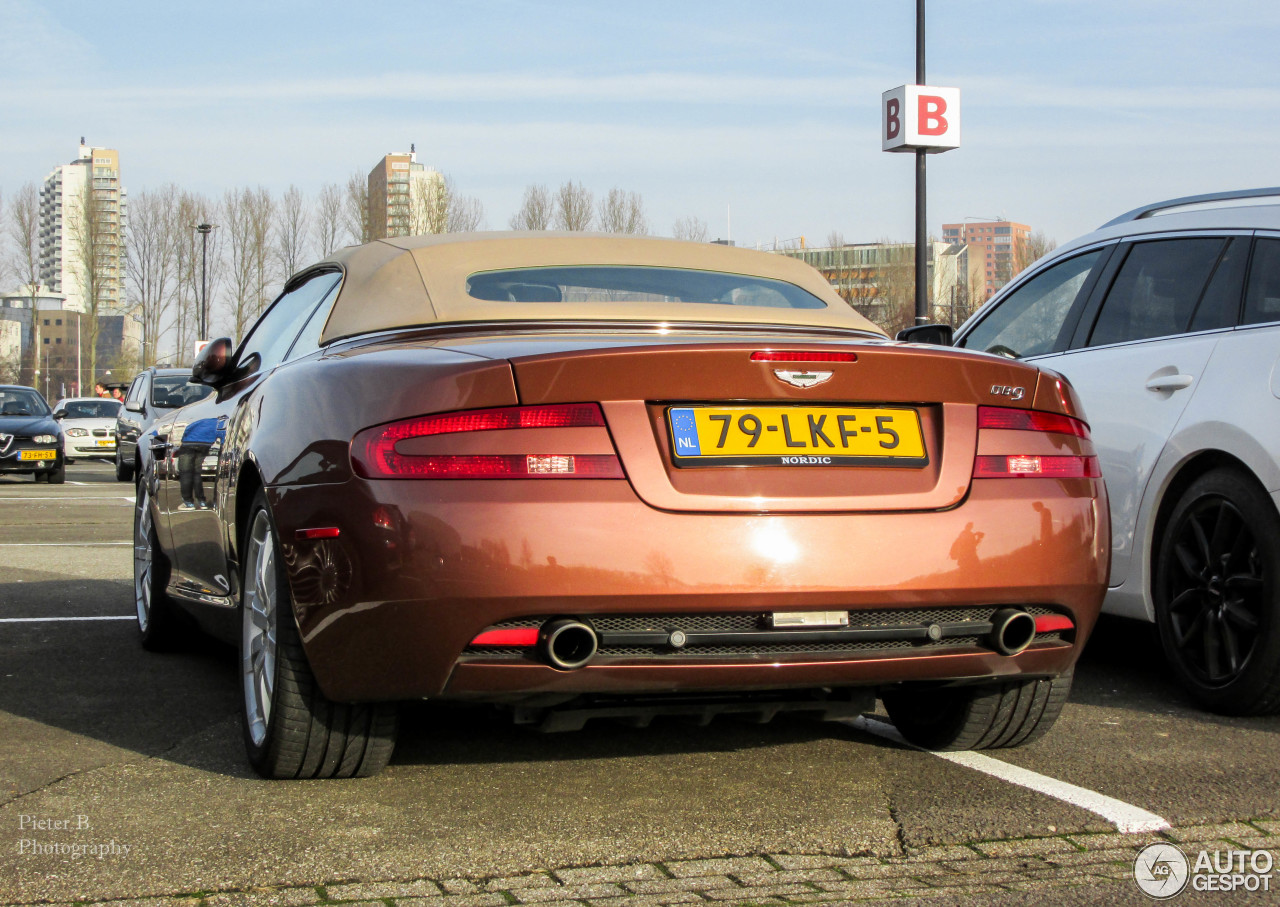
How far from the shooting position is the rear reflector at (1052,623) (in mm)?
3418

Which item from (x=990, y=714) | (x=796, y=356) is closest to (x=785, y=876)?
(x=796, y=356)

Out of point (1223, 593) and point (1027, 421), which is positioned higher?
point (1027, 421)

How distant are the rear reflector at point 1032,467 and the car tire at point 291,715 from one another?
149 centimetres

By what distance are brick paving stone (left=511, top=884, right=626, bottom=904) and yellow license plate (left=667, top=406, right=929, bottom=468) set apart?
87 cm

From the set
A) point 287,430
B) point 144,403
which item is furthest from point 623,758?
point 144,403

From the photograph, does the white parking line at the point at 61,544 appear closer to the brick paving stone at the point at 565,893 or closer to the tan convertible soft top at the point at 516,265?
the tan convertible soft top at the point at 516,265

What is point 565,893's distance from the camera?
2801 millimetres

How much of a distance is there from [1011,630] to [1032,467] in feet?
1.24

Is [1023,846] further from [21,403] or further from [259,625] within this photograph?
[21,403]

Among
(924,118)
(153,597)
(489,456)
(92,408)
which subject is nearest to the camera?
(489,456)

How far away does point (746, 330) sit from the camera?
13.6 feet

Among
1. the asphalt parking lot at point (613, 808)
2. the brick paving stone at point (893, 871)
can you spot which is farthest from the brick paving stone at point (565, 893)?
the brick paving stone at point (893, 871)

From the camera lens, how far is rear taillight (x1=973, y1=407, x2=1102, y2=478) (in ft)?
11.0

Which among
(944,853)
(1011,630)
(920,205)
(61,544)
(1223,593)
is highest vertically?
(920,205)
